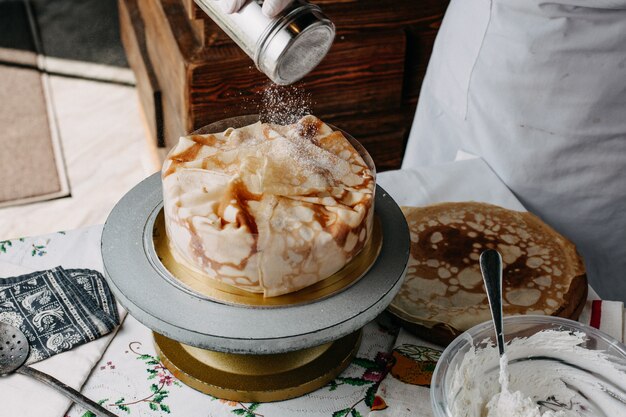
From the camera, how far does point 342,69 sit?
1996 mm

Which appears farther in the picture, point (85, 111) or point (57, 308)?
point (85, 111)

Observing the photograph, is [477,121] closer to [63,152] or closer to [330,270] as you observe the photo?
[330,270]

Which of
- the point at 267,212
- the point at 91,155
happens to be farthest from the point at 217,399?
the point at 91,155

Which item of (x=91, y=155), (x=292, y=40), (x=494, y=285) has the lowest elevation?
(x=91, y=155)

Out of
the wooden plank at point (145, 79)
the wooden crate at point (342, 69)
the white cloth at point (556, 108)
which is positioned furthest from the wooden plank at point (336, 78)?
the wooden plank at point (145, 79)

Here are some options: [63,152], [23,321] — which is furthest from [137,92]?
[23,321]

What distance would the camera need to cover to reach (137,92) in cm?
316

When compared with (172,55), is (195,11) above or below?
above

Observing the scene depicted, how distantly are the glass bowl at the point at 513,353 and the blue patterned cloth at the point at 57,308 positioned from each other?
48 cm

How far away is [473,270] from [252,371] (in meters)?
0.39

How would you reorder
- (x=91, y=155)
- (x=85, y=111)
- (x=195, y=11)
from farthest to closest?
1. (x=85, y=111)
2. (x=91, y=155)
3. (x=195, y=11)

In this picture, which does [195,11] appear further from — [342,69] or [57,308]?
[57,308]

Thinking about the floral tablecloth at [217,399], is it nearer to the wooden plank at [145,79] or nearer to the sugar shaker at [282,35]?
the sugar shaker at [282,35]

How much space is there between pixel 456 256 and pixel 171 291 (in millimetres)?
482
